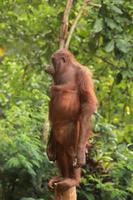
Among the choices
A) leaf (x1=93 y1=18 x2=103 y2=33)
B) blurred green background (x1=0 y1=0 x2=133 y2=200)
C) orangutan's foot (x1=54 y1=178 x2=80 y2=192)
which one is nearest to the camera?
orangutan's foot (x1=54 y1=178 x2=80 y2=192)

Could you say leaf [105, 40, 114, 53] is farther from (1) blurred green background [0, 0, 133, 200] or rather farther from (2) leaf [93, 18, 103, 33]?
(2) leaf [93, 18, 103, 33]

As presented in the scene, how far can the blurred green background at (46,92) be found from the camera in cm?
568

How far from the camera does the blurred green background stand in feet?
18.6

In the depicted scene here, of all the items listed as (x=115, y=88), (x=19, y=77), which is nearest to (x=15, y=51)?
(x=19, y=77)

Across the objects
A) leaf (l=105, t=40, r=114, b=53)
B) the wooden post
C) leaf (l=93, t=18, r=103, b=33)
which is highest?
leaf (l=93, t=18, r=103, b=33)

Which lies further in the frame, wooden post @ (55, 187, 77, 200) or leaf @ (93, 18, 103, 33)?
leaf @ (93, 18, 103, 33)

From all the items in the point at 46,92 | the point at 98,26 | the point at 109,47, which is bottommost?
the point at 46,92

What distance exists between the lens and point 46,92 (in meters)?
6.73

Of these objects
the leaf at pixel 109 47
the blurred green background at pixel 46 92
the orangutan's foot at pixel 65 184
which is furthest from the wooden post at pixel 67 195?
the leaf at pixel 109 47

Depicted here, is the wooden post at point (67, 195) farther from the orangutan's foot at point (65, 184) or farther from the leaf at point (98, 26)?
the leaf at point (98, 26)

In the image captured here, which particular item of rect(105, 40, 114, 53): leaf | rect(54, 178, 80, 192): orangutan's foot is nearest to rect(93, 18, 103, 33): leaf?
rect(105, 40, 114, 53): leaf

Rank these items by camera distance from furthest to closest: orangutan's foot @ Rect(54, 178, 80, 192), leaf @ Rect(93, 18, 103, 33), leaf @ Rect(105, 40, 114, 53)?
leaf @ Rect(105, 40, 114, 53), leaf @ Rect(93, 18, 103, 33), orangutan's foot @ Rect(54, 178, 80, 192)

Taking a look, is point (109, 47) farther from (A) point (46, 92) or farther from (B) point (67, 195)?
(B) point (67, 195)

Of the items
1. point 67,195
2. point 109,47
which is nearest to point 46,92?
point 109,47
